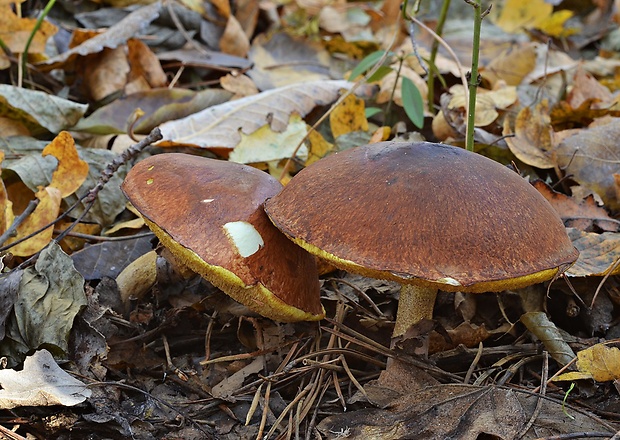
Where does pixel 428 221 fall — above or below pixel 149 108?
above

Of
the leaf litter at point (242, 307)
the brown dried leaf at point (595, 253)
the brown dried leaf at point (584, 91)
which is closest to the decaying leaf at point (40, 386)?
the leaf litter at point (242, 307)

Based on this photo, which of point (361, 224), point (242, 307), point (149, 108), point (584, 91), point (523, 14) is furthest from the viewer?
point (523, 14)

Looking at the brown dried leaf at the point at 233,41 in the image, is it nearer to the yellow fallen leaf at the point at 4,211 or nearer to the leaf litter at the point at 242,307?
the leaf litter at the point at 242,307

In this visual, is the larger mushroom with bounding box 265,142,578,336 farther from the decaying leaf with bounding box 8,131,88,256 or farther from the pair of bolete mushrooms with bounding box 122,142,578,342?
the decaying leaf with bounding box 8,131,88,256

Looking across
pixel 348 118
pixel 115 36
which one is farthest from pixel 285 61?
pixel 348 118

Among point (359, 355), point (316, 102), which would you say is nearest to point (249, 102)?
point (316, 102)

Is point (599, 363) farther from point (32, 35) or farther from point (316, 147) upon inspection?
point (32, 35)

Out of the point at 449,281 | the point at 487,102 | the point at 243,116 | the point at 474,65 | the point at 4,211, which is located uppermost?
the point at 474,65

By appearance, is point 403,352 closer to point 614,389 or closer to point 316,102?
point 614,389
